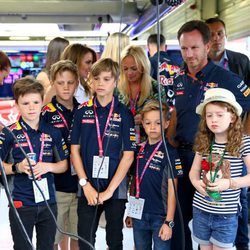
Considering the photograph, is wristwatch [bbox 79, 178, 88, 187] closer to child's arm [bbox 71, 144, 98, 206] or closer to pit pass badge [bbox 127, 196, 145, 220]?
child's arm [bbox 71, 144, 98, 206]

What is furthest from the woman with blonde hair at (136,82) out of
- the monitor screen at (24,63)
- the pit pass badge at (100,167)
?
the monitor screen at (24,63)

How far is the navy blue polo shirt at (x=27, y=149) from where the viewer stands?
212 cm

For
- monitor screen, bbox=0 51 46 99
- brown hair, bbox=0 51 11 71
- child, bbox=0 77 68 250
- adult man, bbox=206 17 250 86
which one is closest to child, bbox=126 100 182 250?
child, bbox=0 77 68 250

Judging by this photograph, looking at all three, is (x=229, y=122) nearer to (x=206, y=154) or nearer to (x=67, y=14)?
(x=206, y=154)

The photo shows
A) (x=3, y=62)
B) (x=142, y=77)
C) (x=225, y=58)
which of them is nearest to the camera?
(x=142, y=77)

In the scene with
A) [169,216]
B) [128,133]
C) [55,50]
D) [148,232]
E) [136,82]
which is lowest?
[148,232]

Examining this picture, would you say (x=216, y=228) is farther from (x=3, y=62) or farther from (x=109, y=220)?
(x=3, y=62)

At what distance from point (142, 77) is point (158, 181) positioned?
0.72m

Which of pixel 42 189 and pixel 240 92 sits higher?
pixel 240 92

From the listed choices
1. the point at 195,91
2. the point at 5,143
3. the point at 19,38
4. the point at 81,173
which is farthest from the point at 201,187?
the point at 19,38

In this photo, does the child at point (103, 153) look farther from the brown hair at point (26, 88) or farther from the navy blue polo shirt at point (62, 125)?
the brown hair at point (26, 88)

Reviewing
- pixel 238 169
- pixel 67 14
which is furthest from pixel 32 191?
pixel 67 14

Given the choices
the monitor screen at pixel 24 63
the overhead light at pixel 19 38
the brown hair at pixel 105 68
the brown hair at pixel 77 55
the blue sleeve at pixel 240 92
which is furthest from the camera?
the monitor screen at pixel 24 63

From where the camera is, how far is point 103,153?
7.25 feet
